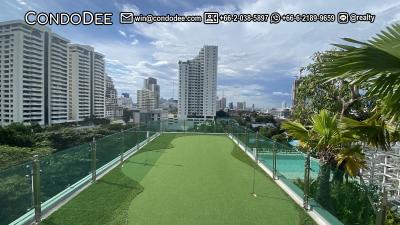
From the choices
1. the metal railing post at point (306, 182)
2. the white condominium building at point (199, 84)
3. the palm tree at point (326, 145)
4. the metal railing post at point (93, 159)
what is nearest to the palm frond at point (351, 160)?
the palm tree at point (326, 145)

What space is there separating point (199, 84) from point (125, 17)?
69758 millimetres

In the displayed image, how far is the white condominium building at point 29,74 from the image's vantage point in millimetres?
58312

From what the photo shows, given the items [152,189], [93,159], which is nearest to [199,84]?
[93,159]

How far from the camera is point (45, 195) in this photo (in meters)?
4.12

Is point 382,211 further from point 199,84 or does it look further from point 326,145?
point 199,84

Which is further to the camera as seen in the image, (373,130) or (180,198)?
(180,198)

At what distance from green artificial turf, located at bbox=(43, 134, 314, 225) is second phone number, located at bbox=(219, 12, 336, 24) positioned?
11.4 ft

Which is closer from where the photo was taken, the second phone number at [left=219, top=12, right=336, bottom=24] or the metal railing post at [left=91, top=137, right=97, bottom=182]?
the metal railing post at [left=91, top=137, right=97, bottom=182]

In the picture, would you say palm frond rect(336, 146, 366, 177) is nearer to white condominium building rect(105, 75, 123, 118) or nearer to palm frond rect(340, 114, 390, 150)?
palm frond rect(340, 114, 390, 150)

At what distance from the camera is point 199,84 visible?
76.8 metres

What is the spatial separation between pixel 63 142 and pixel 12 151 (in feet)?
69.8

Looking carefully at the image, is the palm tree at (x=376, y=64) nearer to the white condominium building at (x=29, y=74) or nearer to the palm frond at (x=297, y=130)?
the palm frond at (x=297, y=130)

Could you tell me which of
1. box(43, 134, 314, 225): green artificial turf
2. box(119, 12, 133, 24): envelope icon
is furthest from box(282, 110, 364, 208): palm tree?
box(119, 12, 133, 24): envelope icon

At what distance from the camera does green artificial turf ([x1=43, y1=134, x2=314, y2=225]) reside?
4.04 meters
